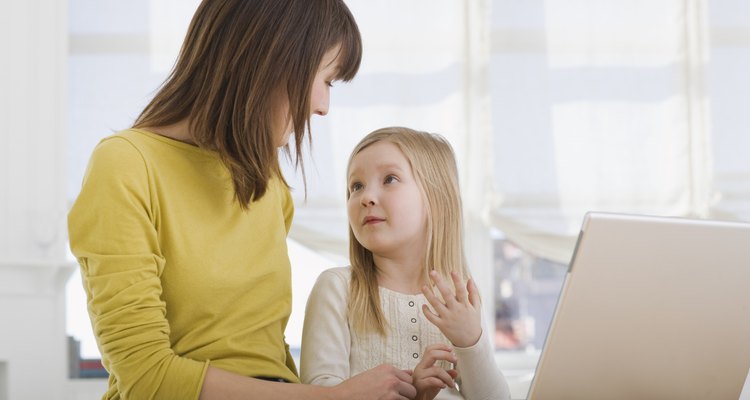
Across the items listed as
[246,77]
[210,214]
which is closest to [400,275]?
[210,214]

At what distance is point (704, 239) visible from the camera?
112 centimetres

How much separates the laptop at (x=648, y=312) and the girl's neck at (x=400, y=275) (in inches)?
21.1

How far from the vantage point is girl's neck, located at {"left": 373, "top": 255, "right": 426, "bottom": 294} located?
1665mm

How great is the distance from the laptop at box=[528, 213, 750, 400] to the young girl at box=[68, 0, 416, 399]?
0.88ft

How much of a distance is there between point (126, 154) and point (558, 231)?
6.66 feet

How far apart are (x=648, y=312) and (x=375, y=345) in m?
0.59

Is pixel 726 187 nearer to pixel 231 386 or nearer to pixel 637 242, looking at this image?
pixel 637 242

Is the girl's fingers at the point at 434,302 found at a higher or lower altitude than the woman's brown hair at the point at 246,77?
lower

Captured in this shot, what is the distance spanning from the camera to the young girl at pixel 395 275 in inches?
59.6

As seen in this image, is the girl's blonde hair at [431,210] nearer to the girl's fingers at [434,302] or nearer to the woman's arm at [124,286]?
the girl's fingers at [434,302]

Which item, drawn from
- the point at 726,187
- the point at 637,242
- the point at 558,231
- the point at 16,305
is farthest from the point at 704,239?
the point at 16,305

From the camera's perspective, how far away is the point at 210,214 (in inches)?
54.1

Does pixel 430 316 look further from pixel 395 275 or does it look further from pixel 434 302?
pixel 395 275

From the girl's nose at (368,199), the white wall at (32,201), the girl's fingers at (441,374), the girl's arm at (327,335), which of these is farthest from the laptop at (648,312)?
the white wall at (32,201)
